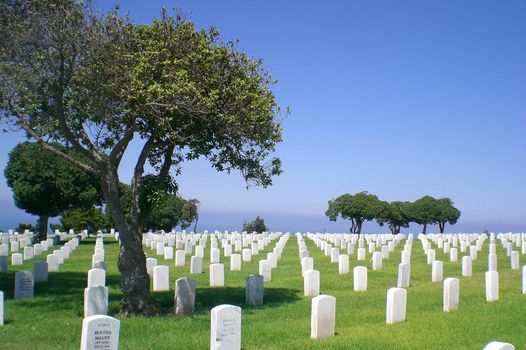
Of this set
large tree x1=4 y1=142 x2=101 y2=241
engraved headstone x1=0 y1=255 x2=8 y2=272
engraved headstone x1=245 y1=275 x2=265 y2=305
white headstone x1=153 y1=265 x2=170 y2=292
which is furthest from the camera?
large tree x1=4 y1=142 x2=101 y2=241

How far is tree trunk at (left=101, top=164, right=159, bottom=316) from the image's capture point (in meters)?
13.1

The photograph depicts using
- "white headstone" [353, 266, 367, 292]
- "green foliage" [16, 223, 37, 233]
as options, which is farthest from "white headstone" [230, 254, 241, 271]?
"green foliage" [16, 223, 37, 233]

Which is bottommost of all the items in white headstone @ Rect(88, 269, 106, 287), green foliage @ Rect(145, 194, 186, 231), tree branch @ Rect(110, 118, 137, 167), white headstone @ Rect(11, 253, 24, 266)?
white headstone @ Rect(11, 253, 24, 266)

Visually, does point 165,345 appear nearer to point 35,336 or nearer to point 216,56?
point 35,336

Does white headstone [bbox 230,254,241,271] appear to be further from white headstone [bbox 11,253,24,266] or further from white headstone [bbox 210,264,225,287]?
white headstone [bbox 11,253,24,266]

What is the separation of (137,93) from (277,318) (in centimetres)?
592

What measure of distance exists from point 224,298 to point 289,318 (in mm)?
3382

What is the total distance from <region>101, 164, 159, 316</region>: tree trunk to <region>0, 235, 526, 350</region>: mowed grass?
0.45 metres

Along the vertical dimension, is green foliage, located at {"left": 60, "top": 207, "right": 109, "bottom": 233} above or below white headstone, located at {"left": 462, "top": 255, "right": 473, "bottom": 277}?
above

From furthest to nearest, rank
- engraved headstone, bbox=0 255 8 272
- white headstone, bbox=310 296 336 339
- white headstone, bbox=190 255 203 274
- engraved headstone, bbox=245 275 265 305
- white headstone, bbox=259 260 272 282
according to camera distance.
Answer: white headstone, bbox=190 255 203 274 → engraved headstone, bbox=0 255 8 272 → white headstone, bbox=259 260 272 282 → engraved headstone, bbox=245 275 265 305 → white headstone, bbox=310 296 336 339

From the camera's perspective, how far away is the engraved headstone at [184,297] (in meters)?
13.6

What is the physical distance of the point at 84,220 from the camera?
2323 inches

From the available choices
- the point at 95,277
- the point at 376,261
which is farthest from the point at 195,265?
the point at 376,261

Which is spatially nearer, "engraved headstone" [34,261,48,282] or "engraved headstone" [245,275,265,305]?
"engraved headstone" [245,275,265,305]
